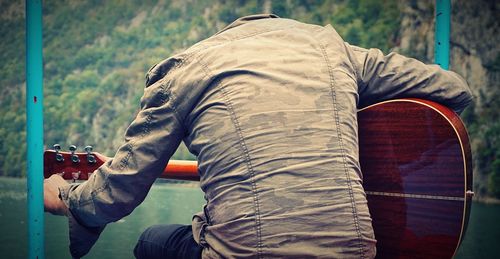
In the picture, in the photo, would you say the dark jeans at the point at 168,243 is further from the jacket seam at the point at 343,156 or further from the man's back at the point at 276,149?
the jacket seam at the point at 343,156

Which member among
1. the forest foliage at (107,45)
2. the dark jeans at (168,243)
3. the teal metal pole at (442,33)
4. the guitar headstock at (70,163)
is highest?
the forest foliage at (107,45)

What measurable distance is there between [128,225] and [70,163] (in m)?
13.0

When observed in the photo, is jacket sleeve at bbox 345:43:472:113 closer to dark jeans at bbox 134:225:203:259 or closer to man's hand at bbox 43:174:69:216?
dark jeans at bbox 134:225:203:259

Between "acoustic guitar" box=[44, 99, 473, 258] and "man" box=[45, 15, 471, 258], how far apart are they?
182mm

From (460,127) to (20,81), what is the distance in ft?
104

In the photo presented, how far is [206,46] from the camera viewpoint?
112cm

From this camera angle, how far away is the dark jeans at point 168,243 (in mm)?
1195

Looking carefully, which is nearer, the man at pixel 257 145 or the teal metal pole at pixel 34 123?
the man at pixel 257 145

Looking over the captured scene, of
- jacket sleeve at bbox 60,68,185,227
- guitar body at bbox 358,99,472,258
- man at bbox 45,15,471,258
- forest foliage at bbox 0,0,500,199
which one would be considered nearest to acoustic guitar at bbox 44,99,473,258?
guitar body at bbox 358,99,472,258

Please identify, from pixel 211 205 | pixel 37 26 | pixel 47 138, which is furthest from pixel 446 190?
pixel 47 138

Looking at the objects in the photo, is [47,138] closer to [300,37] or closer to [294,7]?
[294,7]

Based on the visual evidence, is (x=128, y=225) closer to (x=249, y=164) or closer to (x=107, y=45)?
(x=249, y=164)

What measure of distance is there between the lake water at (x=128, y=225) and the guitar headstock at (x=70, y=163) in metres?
2.65

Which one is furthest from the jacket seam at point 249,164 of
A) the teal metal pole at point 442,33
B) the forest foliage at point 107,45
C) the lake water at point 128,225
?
the forest foliage at point 107,45
